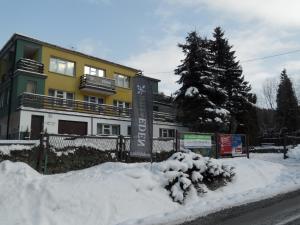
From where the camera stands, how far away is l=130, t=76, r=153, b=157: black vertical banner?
1121 cm

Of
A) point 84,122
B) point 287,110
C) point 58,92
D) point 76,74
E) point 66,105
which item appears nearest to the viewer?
point 66,105

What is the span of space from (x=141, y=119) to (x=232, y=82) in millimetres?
27522

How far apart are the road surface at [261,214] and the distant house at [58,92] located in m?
19.0

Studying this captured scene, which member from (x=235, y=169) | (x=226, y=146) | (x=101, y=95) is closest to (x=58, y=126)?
(x=101, y=95)

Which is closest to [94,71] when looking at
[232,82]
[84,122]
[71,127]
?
[84,122]

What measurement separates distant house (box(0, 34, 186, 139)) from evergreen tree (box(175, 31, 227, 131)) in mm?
3922

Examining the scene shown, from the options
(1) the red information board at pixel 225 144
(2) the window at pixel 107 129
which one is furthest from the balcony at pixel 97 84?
(1) the red information board at pixel 225 144

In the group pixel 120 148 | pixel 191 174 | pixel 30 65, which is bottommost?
pixel 191 174

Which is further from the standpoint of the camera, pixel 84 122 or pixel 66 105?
pixel 84 122

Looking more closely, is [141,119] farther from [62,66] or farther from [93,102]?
[93,102]

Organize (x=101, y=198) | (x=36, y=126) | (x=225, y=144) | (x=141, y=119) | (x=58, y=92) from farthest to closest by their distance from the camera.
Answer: (x=58, y=92) < (x=36, y=126) < (x=225, y=144) < (x=141, y=119) < (x=101, y=198)

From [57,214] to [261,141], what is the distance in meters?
38.5

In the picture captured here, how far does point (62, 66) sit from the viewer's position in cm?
3033

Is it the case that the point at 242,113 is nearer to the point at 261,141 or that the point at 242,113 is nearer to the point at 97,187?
the point at 261,141
